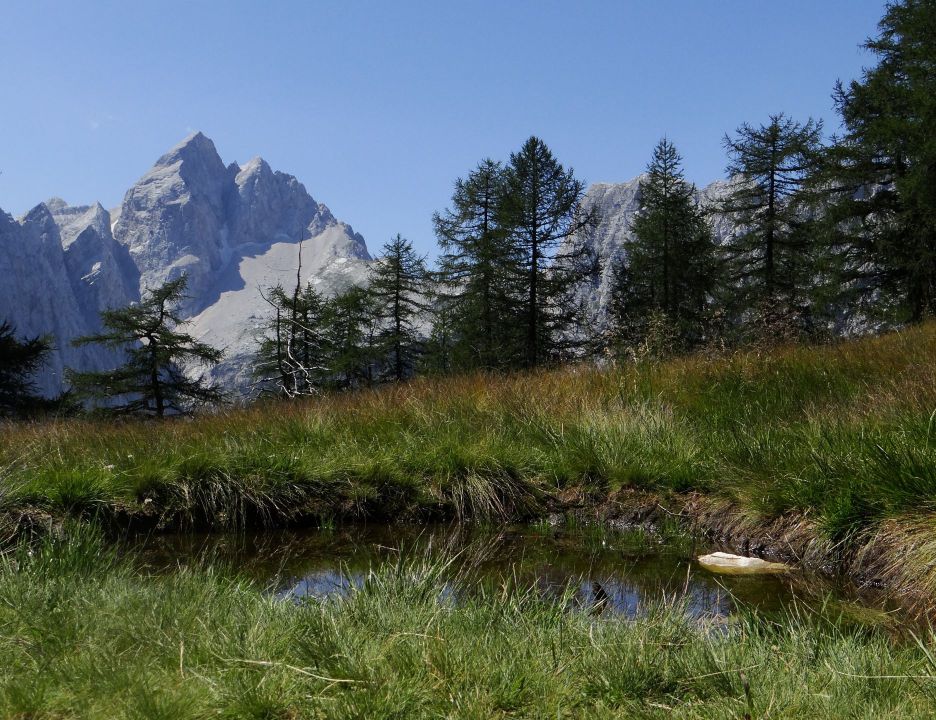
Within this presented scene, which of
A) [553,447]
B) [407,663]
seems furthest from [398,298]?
[407,663]

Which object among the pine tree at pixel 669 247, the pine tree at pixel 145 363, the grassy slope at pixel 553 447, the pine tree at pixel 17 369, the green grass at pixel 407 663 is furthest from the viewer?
the pine tree at pixel 669 247

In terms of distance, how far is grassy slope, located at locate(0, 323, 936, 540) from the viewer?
15.6 feet

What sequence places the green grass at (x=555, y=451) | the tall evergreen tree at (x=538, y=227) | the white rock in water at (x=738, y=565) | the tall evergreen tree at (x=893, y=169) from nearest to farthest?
the white rock in water at (x=738, y=565) → the green grass at (x=555, y=451) → the tall evergreen tree at (x=893, y=169) → the tall evergreen tree at (x=538, y=227)

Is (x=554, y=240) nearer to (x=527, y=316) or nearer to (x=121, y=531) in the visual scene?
(x=527, y=316)

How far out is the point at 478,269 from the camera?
29484mm

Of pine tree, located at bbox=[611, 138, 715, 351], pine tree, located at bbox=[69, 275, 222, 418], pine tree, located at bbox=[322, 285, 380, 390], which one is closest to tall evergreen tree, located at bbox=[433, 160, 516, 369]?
pine tree, located at bbox=[322, 285, 380, 390]

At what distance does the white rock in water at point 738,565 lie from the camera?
4.30m

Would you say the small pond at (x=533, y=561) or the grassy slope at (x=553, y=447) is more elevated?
the grassy slope at (x=553, y=447)

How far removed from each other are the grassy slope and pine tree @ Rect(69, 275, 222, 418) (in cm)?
1649

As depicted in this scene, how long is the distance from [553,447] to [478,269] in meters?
23.3

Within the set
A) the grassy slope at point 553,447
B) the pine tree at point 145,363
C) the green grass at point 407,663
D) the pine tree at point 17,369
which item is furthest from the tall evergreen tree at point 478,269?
the green grass at point 407,663

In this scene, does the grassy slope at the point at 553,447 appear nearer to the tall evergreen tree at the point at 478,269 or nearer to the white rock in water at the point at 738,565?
the white rock in water at the point at 738,565

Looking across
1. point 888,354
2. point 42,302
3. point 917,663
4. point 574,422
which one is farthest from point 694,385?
point 42,302

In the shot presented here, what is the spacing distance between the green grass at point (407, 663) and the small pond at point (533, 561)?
1.88ft
